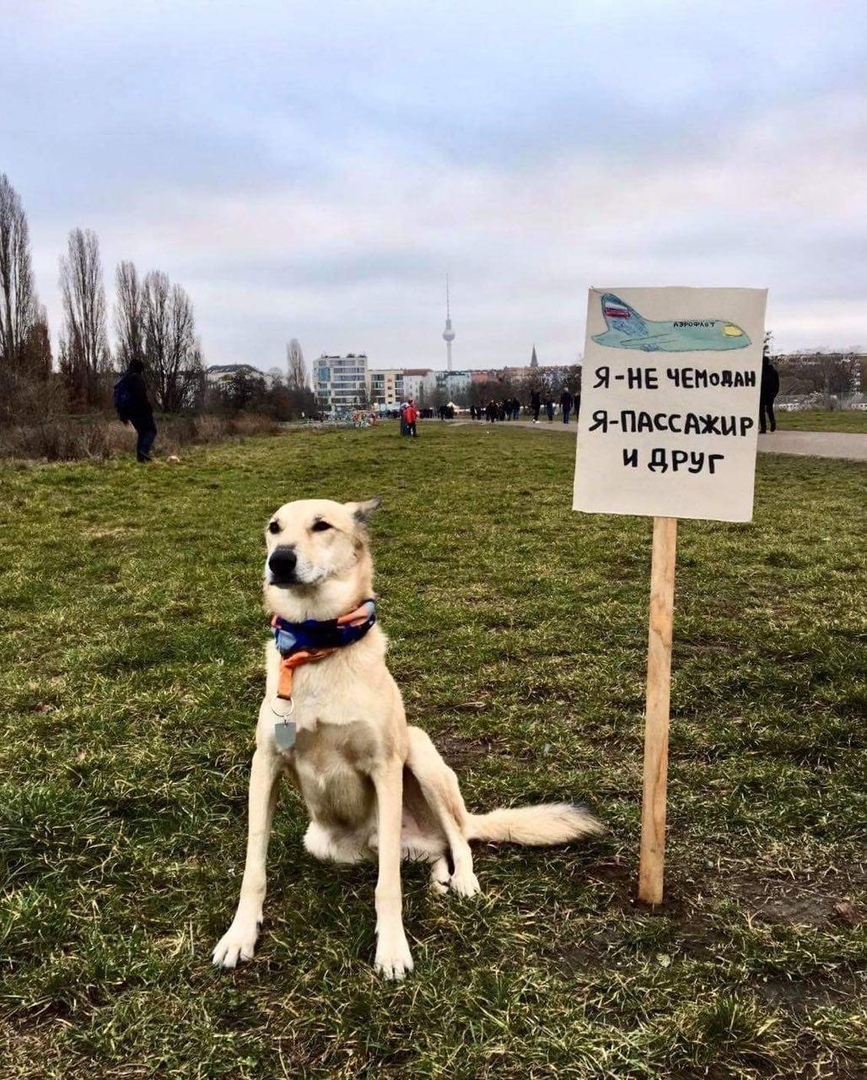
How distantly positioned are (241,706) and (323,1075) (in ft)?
8.55

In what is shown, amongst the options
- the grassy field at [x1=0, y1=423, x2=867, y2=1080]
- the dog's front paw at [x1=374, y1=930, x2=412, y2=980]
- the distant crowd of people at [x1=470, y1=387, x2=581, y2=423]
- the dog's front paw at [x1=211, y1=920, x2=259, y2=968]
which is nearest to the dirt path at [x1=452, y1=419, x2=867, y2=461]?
the grassy field at [x1=0, y1=423, x2=867, y2=1080]

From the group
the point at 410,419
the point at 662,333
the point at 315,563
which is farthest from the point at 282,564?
the point at 410,419

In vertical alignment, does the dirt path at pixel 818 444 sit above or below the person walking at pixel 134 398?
below

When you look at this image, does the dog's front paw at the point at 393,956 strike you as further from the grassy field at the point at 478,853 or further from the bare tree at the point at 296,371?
the bare tree at the point at 296,371

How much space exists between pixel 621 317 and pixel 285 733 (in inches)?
74.7

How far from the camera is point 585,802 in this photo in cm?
342

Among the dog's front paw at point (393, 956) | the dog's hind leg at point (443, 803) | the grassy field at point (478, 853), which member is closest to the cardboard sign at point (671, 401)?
the dog's hind leg at point (443, 803)

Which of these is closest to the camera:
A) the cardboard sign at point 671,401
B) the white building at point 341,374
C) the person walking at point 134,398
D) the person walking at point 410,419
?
the cardboard sign at point 671,401

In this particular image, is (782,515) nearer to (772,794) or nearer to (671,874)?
(772,794)

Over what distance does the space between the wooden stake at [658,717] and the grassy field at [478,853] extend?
181 millimetres

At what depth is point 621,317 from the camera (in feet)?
8.53

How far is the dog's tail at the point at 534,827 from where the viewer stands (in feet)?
9.87

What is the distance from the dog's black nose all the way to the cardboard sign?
107cm

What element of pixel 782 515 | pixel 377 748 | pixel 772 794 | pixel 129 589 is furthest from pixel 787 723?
pixel 782 515
